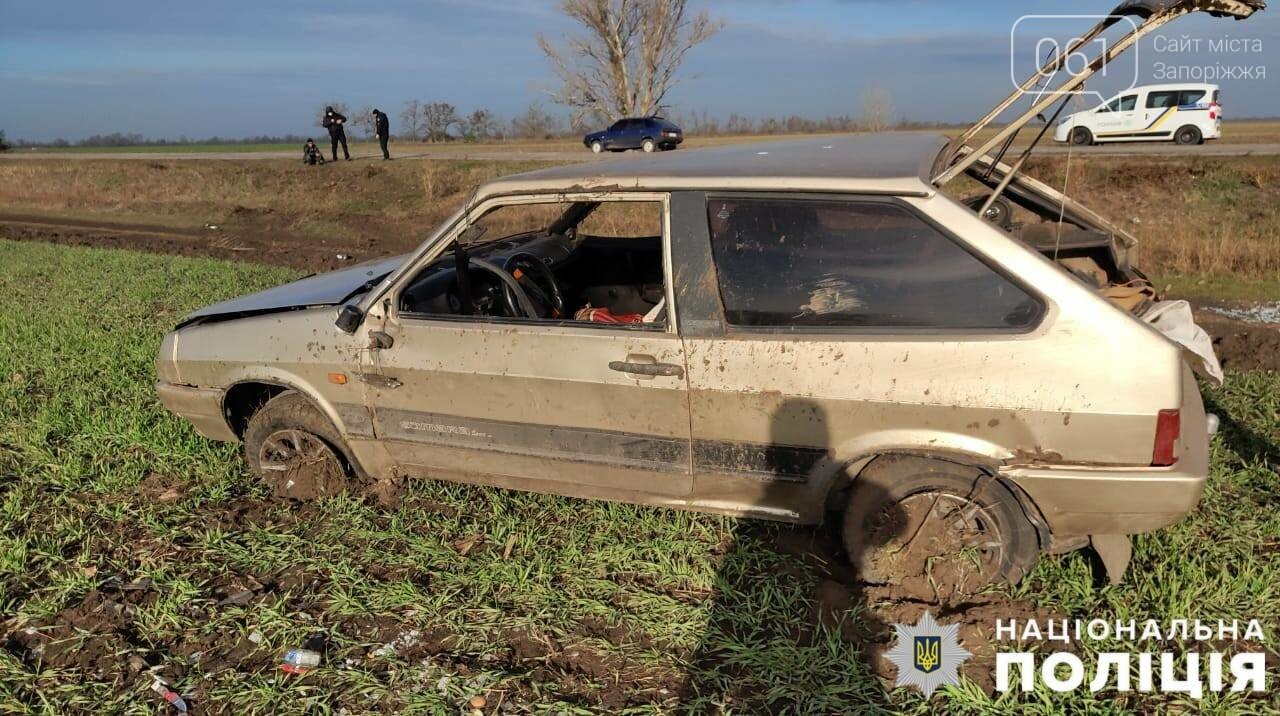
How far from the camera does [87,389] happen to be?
5.57 m

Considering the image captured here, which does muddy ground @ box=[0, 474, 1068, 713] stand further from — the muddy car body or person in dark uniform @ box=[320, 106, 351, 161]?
person in dark uniform @ box=[320, 106, 351, 161]

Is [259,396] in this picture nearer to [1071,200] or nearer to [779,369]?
Result: [779,369]

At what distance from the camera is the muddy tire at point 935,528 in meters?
2.86

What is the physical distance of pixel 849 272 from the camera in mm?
2824

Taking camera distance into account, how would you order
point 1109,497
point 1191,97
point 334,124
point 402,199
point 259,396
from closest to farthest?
point 1109,497
point 259,396
point 402,199
point 1191,97
point 334,124

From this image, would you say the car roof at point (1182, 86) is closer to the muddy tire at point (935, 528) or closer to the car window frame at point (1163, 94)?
the car window frame at point (1163, 94)

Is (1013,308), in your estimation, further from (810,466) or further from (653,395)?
(653,395)

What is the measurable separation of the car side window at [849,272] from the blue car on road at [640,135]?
2753cm

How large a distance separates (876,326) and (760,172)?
727 mm

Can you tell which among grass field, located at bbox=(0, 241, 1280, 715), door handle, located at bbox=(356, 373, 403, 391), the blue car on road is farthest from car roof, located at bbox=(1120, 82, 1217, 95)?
door handle, located at bbox=(356, 373, 403, 391)

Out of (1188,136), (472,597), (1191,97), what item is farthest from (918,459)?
(1188,136)

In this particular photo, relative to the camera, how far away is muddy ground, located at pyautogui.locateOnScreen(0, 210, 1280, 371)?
42.8 ft

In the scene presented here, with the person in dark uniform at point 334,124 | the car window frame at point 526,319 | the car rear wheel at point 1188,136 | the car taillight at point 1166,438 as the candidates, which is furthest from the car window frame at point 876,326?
the person in dark uniform at point 334,124

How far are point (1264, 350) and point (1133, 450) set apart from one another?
4542 mm
